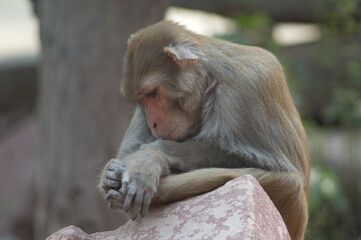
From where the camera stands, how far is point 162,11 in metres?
8.22

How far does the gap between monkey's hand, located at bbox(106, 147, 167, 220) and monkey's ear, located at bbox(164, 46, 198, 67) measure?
0.81 metres

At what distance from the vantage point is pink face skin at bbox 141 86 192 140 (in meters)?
4.53

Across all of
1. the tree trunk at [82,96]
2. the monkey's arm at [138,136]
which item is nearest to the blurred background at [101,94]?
the tree trunk at [82,96]

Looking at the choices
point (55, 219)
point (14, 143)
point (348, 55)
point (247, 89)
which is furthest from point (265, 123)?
point (14, 143)

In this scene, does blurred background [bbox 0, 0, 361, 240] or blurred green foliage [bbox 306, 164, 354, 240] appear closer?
blurred background [bbox 0, 0, 361, 240]

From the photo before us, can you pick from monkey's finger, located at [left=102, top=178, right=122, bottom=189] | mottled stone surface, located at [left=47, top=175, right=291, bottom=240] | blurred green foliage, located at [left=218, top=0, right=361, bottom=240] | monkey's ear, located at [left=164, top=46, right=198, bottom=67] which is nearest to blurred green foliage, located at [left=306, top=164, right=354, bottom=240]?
blurred green foliage, located at [left=218, top=0, right=361, bottom=240]

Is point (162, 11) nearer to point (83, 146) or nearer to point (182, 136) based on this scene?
point (83, 146)

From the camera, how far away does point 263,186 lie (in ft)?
14.0

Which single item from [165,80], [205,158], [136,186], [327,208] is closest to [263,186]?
[205,158]

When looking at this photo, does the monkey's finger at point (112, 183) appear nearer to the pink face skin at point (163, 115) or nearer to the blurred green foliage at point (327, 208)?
the pink face skin at point (163, 115)

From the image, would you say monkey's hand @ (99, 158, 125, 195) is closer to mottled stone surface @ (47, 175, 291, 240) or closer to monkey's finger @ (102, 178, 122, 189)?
monkey's finger @ (102, 178, 122, 189)

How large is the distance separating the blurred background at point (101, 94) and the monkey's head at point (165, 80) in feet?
2.68

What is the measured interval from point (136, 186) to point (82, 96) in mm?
4548

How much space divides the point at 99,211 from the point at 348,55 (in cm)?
602
